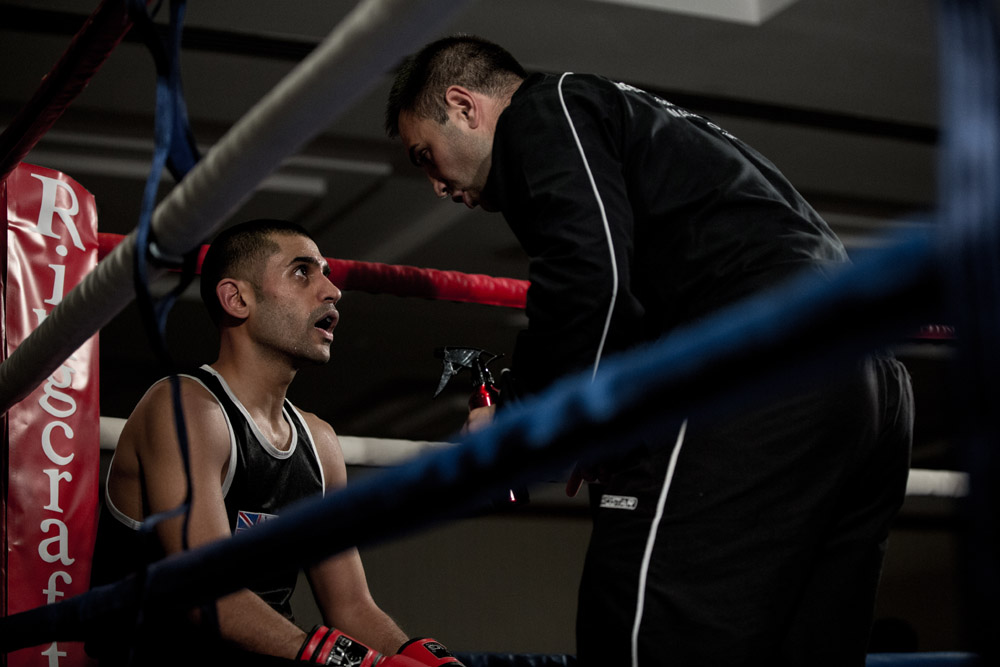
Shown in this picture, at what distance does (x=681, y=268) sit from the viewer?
1.15 m

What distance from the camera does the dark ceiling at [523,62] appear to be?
4.01m

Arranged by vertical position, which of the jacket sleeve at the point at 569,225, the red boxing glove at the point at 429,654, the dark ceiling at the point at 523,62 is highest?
the dark ceiling at the point at 523,62

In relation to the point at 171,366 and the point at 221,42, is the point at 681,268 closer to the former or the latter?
the point at 171,366

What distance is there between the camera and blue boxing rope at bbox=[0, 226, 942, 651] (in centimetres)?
41

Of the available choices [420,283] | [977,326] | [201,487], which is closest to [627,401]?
[977,326]

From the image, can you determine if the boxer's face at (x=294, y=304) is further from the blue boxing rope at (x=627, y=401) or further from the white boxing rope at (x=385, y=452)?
the blue boxing rope at (x=627, y=401)

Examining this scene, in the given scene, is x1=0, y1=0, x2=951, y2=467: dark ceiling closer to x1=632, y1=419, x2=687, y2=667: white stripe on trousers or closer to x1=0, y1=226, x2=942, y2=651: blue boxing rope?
x1=632, y1=419, x2=687, y2=667: white stripe on trousers

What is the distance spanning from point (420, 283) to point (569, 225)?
1191 millimetres

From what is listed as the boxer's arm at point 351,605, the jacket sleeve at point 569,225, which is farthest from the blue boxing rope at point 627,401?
the boxer's arm at point 351,605

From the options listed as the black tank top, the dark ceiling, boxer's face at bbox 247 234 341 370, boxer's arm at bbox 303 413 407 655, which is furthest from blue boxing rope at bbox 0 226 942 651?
the dark ceiling

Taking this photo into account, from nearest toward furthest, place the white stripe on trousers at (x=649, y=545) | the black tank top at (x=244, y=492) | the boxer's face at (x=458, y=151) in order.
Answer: the white stripe on trousers at (x=649, y=545) → the boxer's face at (x=458, y=151) → the black tank top at (x=244, y=492)

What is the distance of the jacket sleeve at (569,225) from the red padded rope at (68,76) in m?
0.44

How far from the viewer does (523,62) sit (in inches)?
172

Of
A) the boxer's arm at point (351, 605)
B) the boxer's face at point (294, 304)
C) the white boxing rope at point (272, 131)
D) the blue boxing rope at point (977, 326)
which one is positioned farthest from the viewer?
the boxer's face at point (294, 304)
